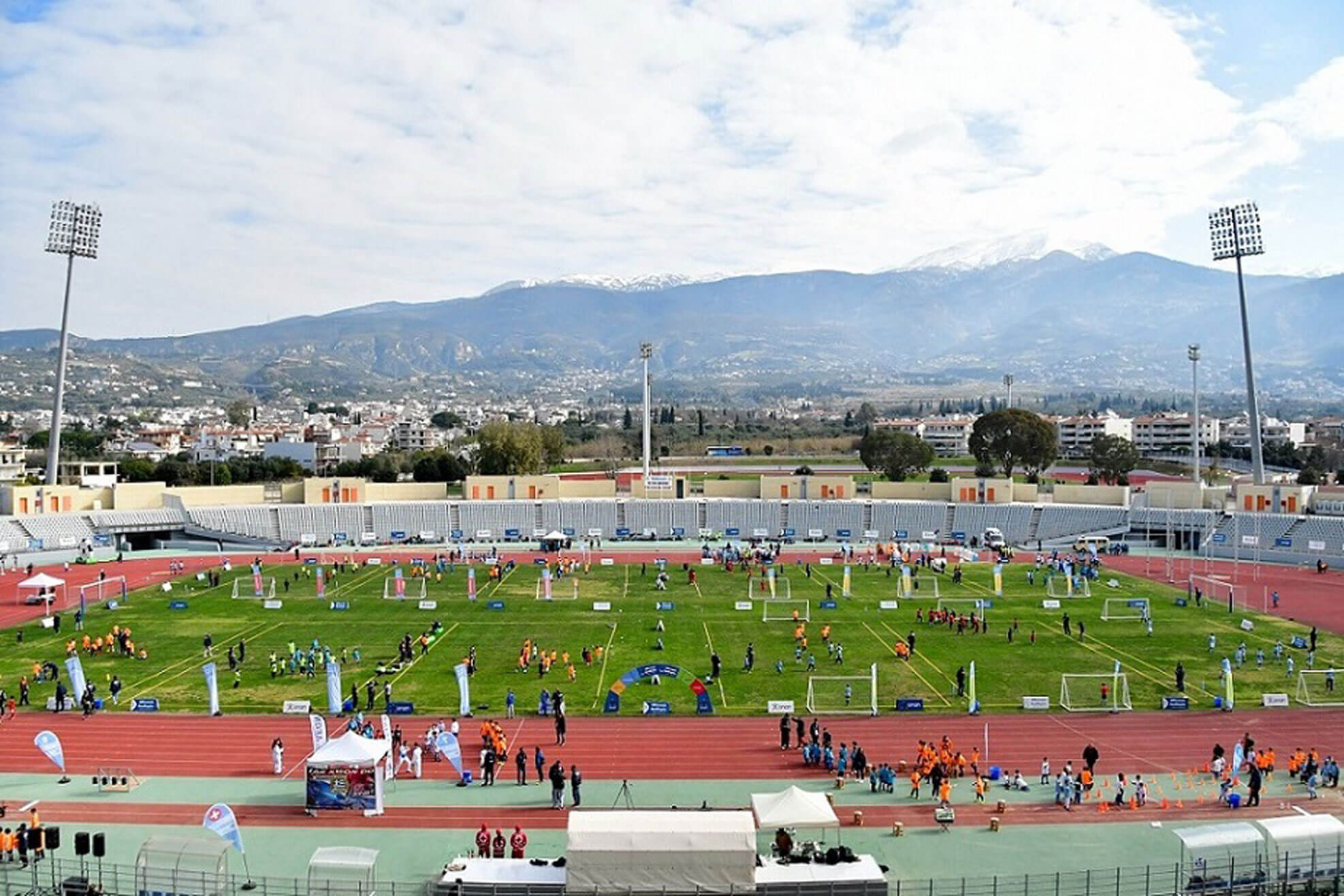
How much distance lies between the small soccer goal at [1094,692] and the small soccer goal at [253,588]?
34.6m

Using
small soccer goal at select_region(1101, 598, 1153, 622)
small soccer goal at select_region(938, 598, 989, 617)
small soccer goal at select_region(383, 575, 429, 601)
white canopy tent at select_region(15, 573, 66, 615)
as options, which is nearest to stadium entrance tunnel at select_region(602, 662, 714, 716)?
small soccer goal at select_region(938, 598, 989, 617)

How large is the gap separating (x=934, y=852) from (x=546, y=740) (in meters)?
10.8

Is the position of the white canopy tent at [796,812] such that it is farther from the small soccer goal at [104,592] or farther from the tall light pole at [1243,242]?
the tall light pole at [1243,242]

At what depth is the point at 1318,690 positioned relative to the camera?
31.8 metres

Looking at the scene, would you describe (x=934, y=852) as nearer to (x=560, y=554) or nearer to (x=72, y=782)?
(x=72, y=782)

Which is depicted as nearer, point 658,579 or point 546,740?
point 546,740

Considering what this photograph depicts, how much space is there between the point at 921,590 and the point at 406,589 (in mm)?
24704

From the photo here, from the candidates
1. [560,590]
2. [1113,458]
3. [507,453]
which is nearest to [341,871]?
[560,590]

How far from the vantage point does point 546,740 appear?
27.2m

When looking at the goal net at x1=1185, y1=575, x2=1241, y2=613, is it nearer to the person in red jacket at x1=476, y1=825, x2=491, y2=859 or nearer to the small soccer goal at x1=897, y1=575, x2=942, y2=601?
the small soccer goal at x1=897, y1=575, x2=942, y2=601

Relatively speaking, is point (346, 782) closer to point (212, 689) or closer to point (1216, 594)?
point (212, 689)

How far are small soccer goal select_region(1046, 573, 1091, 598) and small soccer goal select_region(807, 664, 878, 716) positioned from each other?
63.4ft

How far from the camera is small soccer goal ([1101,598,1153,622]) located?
4356 centimetres

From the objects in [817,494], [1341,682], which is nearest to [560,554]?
[817,494]
